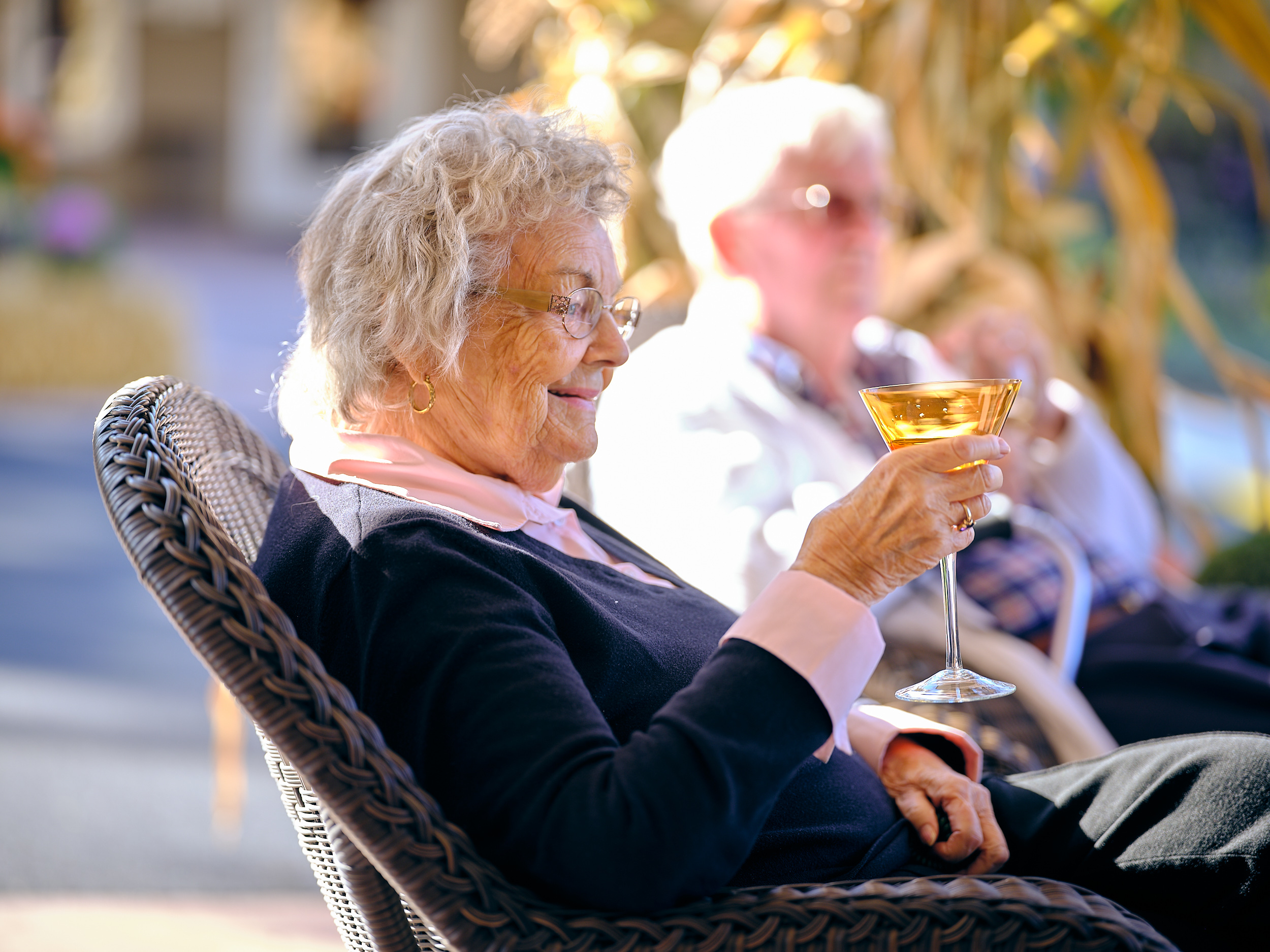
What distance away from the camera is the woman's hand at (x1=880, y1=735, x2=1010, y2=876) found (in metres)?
1.25

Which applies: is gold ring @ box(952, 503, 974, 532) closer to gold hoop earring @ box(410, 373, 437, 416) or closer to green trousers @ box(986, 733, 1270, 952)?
green trousers @ box(986, 733, 1270, 952)

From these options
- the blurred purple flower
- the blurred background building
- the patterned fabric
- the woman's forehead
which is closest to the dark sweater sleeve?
the woman's forehead

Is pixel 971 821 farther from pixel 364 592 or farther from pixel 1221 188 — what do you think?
pixel 1221 188

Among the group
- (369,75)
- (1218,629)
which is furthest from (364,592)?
(369,75)

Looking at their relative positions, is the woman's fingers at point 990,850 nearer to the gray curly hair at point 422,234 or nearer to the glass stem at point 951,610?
the glass stem at point 951,610

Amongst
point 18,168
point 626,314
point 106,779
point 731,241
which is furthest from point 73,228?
point 626,314

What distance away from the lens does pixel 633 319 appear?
1.36 metres

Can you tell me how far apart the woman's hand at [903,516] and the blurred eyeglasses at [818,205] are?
1.18m

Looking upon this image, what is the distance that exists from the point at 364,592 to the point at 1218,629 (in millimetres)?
1599

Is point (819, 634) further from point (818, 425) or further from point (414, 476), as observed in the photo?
point (818, 425)

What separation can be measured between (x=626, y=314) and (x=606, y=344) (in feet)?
0.23

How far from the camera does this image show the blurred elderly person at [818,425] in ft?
6.10

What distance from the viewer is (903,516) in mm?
1025

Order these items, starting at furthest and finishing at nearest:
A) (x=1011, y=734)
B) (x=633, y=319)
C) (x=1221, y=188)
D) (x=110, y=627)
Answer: (x=1221, y=188) → (x=110, y=627) → (x=1011, y=734) → (x=633, y=319)
